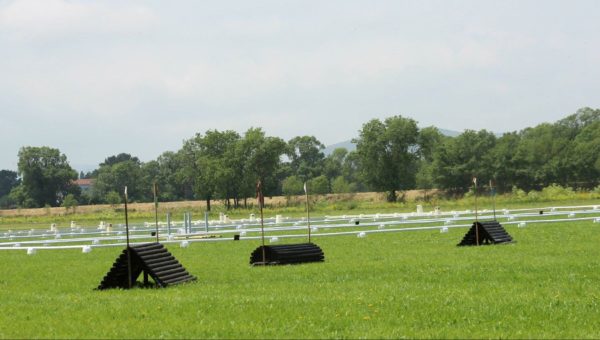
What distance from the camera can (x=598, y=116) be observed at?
12950cm

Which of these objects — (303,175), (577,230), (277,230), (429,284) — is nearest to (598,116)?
(303,175)

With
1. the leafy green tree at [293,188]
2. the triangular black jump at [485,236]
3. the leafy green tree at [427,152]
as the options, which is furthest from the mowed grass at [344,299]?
the leafy green tree at [293,188]

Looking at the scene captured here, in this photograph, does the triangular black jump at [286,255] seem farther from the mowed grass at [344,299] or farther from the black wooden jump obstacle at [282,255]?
the mowed grass at [344,299]

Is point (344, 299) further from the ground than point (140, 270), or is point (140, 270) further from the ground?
point (140, 270)

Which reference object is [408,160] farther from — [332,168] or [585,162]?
[332,168]

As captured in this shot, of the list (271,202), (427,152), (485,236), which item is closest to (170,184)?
(271,202)

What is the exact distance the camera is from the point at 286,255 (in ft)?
71.7

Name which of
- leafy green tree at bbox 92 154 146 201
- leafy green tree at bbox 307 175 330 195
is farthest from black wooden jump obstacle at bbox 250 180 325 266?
leafy green tree at bbox 92 154 146 201

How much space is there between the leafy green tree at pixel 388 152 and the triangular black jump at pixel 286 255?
223 ft

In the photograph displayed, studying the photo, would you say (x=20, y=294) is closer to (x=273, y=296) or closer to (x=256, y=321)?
(x=273, y=296)

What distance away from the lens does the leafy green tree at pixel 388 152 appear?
3563 inches

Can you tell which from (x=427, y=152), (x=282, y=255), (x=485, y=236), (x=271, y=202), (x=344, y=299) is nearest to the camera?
(x=344, y=299)

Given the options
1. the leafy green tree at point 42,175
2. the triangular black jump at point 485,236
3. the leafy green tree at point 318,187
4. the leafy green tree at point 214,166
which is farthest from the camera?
the leafy green tree at point 42,175

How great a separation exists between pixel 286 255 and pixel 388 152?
232 feet
